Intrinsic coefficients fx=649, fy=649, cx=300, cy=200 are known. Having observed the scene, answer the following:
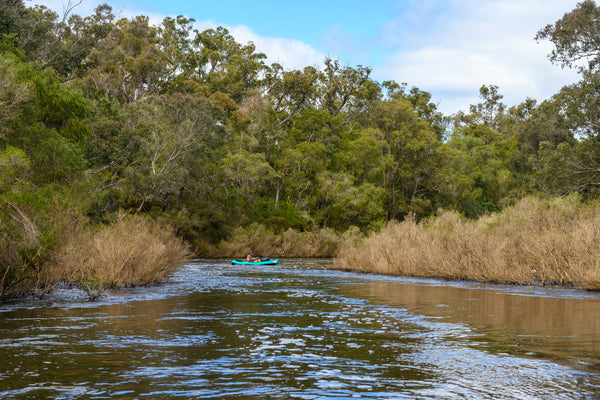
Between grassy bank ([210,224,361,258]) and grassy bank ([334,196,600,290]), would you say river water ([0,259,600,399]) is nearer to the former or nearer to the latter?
grassy bank ([334,196,600,290])

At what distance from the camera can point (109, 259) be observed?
2477 cm

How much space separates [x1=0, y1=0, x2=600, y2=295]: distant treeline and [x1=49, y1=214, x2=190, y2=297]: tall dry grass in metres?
0.38

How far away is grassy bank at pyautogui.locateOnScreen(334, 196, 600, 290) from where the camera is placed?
26.3 meters

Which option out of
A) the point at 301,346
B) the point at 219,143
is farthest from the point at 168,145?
the point at 301,346

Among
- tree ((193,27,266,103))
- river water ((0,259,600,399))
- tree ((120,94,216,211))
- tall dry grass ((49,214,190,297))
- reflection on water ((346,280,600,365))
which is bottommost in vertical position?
river water ((0,259,600,399))

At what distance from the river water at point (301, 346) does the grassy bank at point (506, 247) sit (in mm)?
2481

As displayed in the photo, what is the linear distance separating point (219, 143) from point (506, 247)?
131 ft

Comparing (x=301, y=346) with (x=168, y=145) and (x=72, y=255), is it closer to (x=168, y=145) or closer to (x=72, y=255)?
(x=72, y=255)

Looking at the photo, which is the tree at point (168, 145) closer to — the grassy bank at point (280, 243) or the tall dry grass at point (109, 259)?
the grassy bank at point (280, 243)

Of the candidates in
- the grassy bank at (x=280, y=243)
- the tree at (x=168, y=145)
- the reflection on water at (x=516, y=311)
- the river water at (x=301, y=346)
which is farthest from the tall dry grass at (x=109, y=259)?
the grassy bank at (x=280, y=243)

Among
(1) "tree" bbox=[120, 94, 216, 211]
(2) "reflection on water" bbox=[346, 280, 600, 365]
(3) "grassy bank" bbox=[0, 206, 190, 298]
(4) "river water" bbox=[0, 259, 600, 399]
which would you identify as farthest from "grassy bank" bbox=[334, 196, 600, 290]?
(1) "tree" bbox=[120, 94, 216, 211]

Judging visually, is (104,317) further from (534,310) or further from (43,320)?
(534,310)

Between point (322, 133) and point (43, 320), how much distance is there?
206 ft

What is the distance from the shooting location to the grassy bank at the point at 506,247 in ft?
86.4
